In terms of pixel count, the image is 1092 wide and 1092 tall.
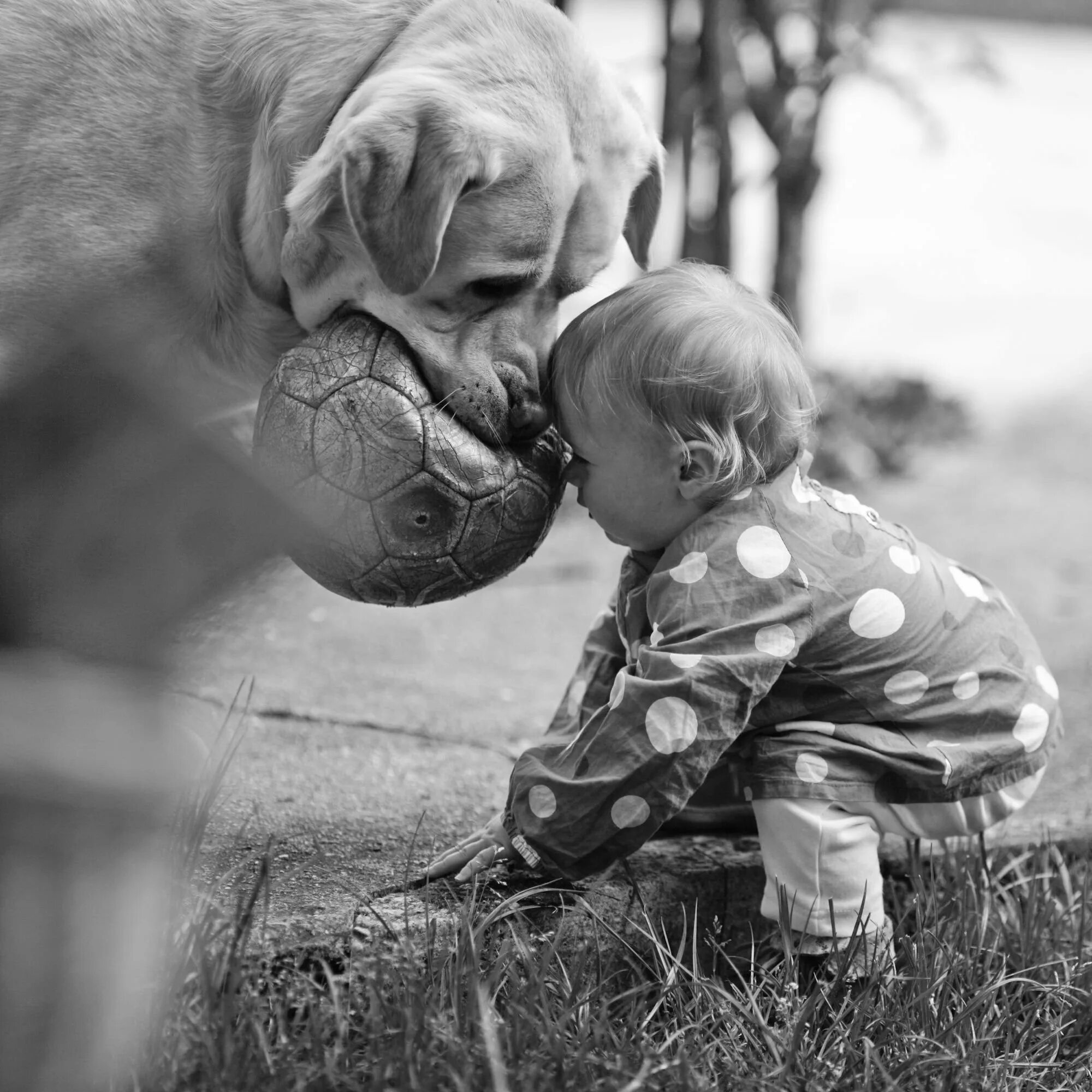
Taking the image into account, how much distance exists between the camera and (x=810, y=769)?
222 cm

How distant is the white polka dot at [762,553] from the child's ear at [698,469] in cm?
10

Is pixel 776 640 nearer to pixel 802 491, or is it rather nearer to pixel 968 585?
pixel 802 491

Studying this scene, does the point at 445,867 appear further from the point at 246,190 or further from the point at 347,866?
the point at 246,190

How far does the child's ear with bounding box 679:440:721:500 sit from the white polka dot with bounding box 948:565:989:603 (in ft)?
1.81

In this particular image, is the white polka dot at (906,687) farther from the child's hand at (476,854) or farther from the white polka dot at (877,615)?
the child's hand at (476,854)

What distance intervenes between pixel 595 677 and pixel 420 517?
0.53 meters

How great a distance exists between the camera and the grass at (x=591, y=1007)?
1.76 meters

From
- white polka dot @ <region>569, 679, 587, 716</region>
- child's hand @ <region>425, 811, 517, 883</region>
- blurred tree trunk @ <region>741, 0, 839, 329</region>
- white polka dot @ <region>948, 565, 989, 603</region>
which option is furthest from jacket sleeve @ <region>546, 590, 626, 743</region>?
blurred tree trunk @ <region>741, 0, 839, 329</region>

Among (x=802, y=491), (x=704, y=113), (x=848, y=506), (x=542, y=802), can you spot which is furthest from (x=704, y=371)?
(x=704, y=113)

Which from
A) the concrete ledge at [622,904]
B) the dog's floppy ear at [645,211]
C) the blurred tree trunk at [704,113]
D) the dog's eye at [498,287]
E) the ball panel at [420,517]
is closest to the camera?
the concrete ledge at [622,904]

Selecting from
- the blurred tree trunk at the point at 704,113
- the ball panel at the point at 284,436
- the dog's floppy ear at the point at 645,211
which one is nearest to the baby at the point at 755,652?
the ball panel at the point at 284,436

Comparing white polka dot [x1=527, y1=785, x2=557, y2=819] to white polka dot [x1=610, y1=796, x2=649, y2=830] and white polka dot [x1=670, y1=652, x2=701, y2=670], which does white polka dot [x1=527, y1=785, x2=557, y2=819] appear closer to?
white polka dot [x1=610, y1=796, x2=649, y2=830]

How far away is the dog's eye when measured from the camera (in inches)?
105

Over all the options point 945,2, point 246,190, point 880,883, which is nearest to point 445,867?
point 880,883
